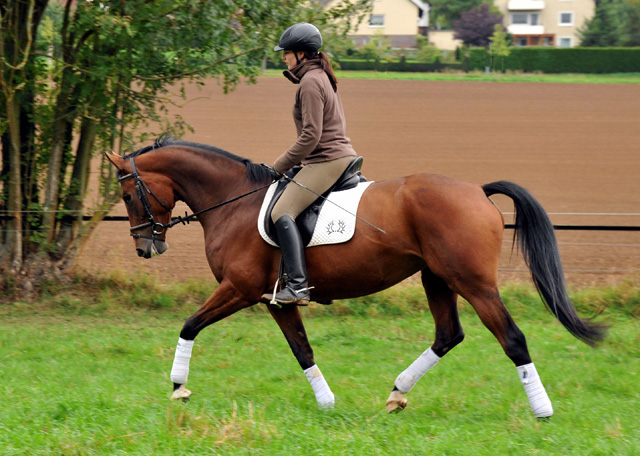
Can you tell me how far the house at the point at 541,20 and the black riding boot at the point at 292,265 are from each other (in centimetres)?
7499

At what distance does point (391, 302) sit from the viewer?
8.81 m

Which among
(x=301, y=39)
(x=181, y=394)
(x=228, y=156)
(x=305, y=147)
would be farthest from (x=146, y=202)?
(x=301, y=39)

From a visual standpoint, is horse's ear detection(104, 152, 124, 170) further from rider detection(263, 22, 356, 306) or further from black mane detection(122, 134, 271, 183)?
rider detection(263, 22, 356, 306)

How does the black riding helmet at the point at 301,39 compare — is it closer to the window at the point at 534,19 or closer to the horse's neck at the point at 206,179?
the horse's neck at the point at 206,179

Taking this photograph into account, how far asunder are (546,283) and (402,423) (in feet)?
4.93

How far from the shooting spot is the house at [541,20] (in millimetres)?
76625

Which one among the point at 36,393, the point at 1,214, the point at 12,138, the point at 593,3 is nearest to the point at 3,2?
the point at 12,138

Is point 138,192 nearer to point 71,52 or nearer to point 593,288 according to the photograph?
point 71,52

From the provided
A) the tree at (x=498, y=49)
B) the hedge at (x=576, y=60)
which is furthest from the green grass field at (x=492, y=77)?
the hedge at (x=576, y=60)

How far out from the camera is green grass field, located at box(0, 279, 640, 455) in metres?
4.48

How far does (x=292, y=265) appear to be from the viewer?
5312 millimetres

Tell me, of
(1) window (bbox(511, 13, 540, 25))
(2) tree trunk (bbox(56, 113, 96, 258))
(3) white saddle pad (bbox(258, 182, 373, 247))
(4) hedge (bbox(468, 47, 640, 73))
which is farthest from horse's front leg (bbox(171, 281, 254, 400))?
(1) window (bbox(511, 13, 540, 25))

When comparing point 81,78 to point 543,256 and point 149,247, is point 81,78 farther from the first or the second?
point 543,256

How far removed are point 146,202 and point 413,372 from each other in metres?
2.53
